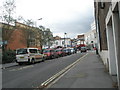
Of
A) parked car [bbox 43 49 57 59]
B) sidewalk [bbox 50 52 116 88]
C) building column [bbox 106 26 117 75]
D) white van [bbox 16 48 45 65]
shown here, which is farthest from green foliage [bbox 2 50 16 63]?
building column [bbox 106 26 117 75]

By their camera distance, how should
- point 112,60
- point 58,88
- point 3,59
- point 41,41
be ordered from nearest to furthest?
point 58,88, point 112,60, point 3,59, point 41,41

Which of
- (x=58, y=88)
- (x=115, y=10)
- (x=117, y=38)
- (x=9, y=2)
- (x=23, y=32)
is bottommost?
(x=58, y=88)

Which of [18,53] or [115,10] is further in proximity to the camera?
[18,53]

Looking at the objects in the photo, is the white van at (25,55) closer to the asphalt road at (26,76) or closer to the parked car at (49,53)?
the asphalt road at (26,76)

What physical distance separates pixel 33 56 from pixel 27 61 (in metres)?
1.40

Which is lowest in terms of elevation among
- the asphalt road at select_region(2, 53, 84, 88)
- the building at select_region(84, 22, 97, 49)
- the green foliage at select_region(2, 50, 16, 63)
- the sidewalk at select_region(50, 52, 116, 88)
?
the asphalt road at select_region(2, 53, 84, 88)

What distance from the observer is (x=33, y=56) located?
884 inches

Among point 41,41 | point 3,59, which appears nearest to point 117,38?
point 3,59

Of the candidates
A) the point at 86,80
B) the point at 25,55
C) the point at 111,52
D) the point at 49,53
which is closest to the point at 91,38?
the point at 49,53

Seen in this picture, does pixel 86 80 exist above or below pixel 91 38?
below

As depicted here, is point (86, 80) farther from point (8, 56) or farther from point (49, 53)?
point (49, 53)

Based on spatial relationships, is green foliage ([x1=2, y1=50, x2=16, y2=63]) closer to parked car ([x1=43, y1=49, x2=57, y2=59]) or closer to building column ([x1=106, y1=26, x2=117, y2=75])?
parked car ([x1=43, y1=49, x2=57, y2=59])

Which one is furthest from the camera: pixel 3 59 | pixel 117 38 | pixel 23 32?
pixel 23 32

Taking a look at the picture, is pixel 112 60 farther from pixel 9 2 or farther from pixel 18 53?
pixel 9 2
